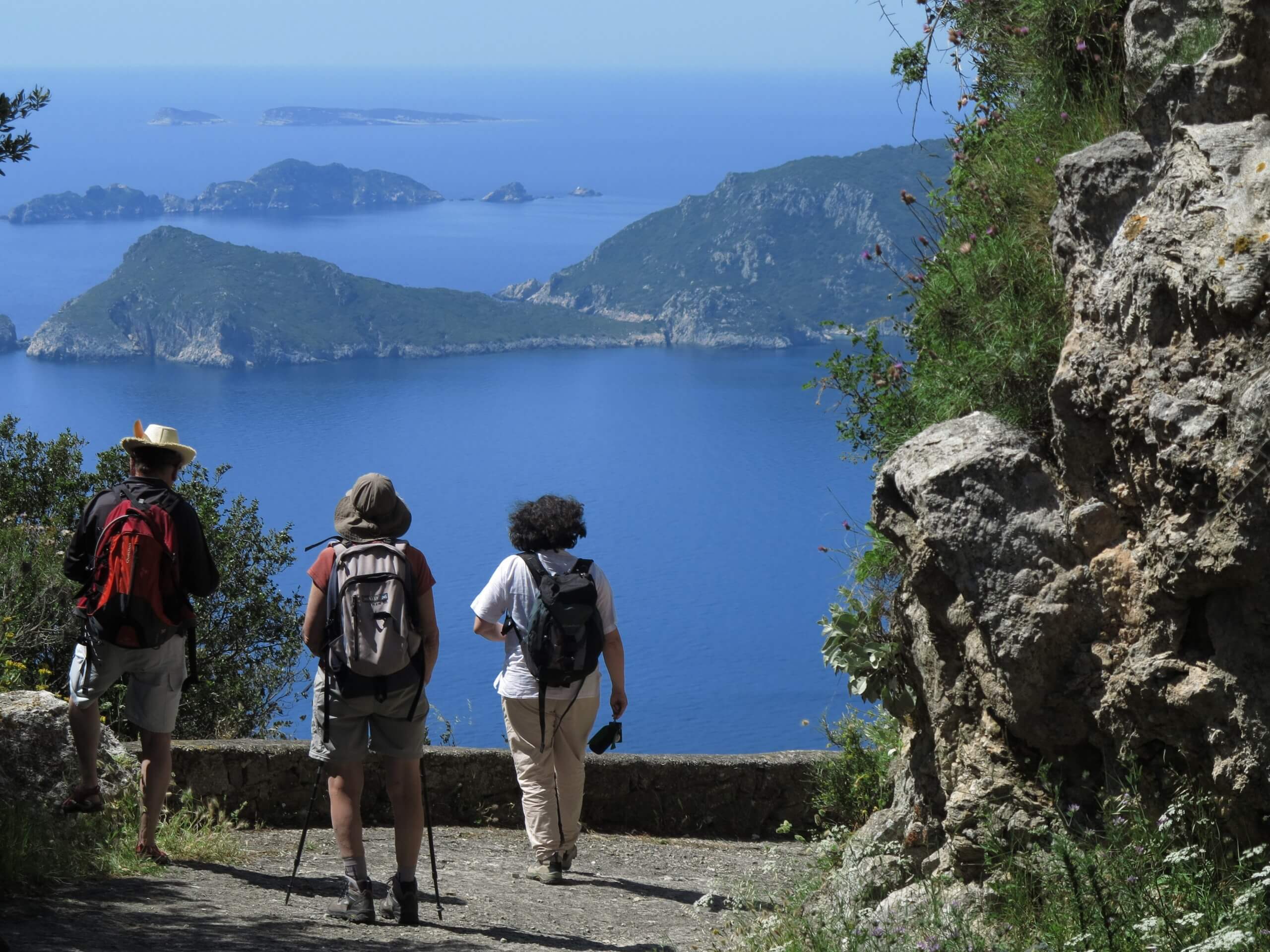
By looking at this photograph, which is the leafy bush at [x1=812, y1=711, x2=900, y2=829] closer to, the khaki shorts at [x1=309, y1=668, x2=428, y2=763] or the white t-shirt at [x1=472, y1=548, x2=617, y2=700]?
the white t-shirt at [x1=472, y1=548, x2=617, y2=700]

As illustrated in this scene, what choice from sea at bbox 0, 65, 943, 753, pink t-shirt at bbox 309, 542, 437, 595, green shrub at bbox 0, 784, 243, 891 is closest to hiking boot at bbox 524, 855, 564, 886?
green shrub at bbox 0, 784, 243, 891

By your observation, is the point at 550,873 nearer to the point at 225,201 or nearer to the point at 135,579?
the point at 135,579

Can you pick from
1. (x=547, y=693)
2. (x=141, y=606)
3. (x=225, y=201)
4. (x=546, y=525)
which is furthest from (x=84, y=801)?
(x=225, y=201)

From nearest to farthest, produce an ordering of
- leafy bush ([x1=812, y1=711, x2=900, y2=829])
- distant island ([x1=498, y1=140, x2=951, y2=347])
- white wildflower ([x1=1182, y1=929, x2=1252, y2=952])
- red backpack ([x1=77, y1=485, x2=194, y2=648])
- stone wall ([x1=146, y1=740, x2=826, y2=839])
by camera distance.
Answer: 1. white wildflower ([x1=1182, y1=929, x2=1252, y2=952])
2. red backpack ([x1=77, y1=485, x2=194, y2=648])
3. leafy bush ([x1=812, y1=711, x2=900, y2=829])
4. stone wall ([x1=146, y1=740, x2=826, y2=839])
5. distant island ([x1=498, y1=140, x2=951, y2=347])

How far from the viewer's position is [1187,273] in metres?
3.88

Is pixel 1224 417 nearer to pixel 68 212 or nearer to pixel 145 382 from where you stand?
pixel 145 382

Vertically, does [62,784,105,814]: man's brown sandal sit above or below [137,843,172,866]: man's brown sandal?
above

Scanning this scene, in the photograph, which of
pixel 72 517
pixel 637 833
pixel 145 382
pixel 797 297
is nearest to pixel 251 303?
pixel 145 382

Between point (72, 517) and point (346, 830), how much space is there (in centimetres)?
1095

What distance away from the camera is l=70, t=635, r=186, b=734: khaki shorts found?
4.70 m

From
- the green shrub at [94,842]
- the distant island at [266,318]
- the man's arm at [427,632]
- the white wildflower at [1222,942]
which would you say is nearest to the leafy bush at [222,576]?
the green shrub at [94,842]

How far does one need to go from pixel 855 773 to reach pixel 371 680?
9.61 feet

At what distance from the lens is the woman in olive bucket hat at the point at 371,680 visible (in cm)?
434

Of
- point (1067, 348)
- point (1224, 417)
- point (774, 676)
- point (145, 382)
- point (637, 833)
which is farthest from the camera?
point (145, 382)
